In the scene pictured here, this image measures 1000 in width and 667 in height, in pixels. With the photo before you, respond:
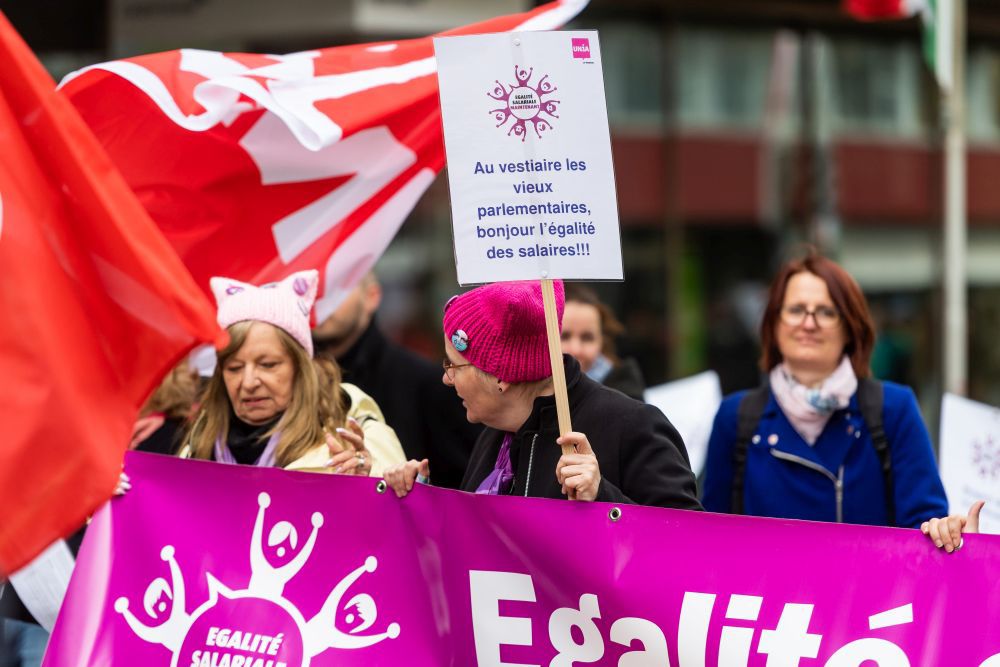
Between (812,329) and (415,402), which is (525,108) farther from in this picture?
(415,402)

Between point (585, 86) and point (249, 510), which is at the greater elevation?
point (585, 86)

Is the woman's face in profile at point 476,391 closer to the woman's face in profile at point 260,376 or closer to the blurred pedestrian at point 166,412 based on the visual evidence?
the woman's face in profile at point 260,376

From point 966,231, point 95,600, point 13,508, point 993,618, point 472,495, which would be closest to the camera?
point 13,508

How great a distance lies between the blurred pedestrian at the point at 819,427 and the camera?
16.4 ft

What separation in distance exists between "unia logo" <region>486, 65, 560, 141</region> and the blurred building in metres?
7.08

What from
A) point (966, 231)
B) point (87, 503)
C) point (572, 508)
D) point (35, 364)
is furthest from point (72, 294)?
point (966, 231)

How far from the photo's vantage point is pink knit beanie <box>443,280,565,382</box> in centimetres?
391

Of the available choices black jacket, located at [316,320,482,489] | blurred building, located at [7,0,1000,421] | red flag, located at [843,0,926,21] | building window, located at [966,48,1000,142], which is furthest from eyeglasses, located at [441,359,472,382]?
building window, located at [966,48,1000,142]

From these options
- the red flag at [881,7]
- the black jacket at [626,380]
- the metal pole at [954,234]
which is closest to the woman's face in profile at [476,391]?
the black jacket at [626,380]

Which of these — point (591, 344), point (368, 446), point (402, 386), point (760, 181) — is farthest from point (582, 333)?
point (760, 181)

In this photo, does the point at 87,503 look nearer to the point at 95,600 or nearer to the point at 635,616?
the point at 95,600

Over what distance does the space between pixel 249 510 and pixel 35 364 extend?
92 cm

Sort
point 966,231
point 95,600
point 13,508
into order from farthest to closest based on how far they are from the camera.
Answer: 1. point 966,231
2. point 95,600
3. point 13,508

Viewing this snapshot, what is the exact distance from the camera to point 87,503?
3436mm
